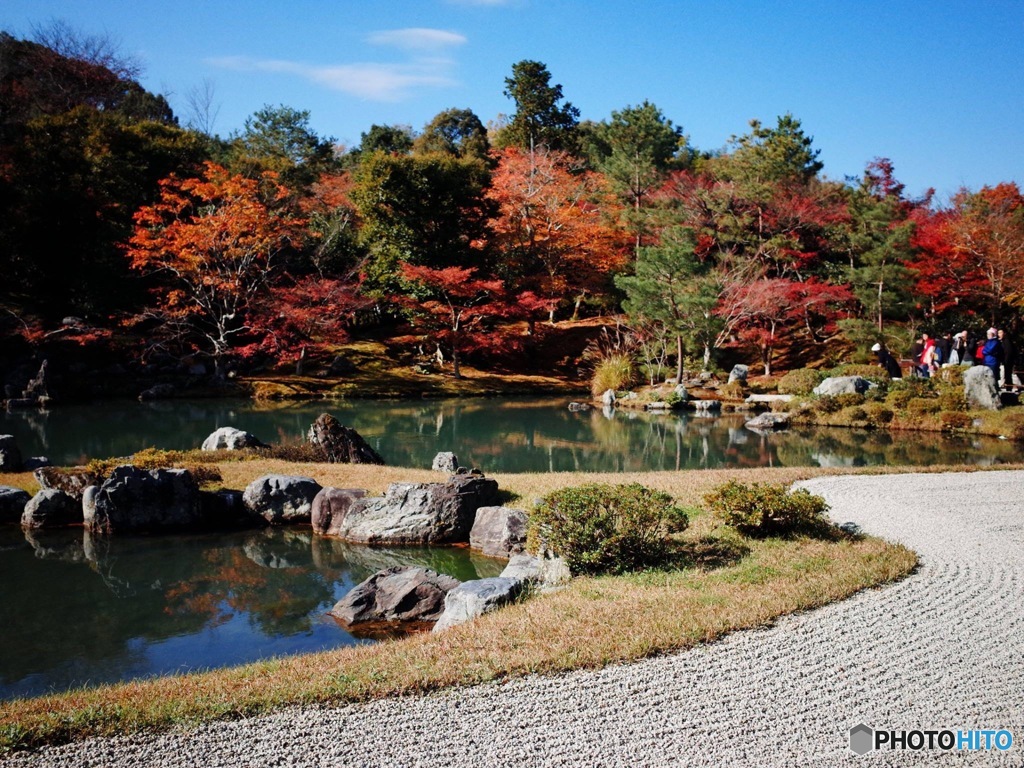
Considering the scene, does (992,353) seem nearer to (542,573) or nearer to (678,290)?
(678,290)

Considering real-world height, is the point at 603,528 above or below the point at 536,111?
below

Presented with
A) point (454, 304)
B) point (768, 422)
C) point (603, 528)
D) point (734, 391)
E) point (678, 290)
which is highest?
point (678, 290)

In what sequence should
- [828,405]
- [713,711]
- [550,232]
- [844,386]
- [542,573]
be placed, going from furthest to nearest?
[550,232] < [844,386] < [828,405] < [542,573] < [713,711]

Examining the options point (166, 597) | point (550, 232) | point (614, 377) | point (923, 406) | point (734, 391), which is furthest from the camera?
point (550, 232)

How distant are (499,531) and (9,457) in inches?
285

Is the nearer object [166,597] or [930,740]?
[930,740]

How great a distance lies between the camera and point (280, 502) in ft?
30.0

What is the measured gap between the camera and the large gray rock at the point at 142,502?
8.62 m

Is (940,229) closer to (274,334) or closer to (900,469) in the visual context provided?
(900,469)

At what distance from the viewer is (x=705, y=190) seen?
2528 centimetres

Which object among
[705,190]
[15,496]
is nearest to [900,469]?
[15,496]

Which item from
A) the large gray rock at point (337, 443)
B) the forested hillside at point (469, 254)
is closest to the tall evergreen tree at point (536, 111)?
the forested hillside at point (469, 254)

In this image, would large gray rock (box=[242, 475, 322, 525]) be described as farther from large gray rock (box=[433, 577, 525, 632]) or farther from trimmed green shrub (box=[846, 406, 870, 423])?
trimmed green shrub (box=[846, 406, 870, 423])

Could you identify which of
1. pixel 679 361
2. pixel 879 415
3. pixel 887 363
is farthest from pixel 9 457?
pixel 887 363
